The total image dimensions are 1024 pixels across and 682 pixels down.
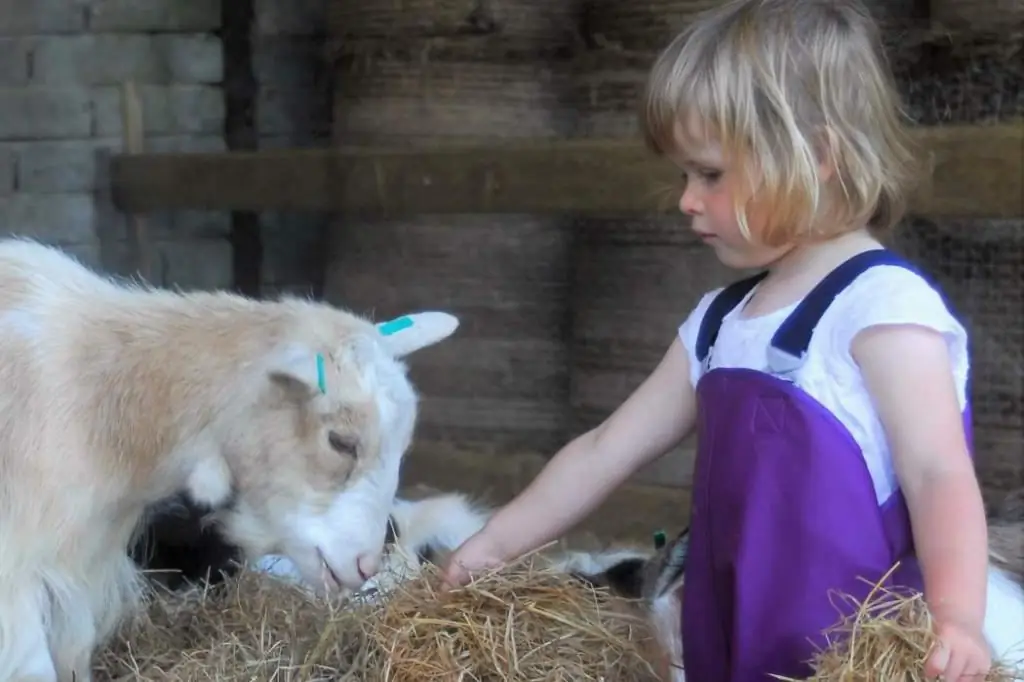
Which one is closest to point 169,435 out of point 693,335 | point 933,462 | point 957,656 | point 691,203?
point 693,335

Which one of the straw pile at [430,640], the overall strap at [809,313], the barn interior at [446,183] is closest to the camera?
the overall strap at [809,313]

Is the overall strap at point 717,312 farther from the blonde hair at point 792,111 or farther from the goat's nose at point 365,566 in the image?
the goat's nose at point 365,566

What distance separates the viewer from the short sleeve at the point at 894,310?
2168mm

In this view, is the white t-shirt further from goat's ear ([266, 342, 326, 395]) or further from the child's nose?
goat's ear ([266, 342, 326, 395])

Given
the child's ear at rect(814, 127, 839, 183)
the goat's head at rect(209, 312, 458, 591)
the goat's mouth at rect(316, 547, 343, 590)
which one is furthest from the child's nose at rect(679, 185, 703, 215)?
the goat's mouth at rect(316, 547, 343, 590)

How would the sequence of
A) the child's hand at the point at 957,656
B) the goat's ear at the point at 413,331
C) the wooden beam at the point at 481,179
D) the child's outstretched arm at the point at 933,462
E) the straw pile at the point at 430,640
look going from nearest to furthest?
the child's hand at the point at 957,656, the child's outstretched arm at the point at 933,462, the straw pile at the point at 430,640, the goat's ear at the point at 413,331, the wooden beam at the point at 481,179

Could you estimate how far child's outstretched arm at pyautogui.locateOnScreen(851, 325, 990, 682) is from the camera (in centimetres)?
202

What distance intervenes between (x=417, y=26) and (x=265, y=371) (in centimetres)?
245

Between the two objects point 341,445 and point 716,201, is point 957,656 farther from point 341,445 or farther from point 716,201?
point 341,445

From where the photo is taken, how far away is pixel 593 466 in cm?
263

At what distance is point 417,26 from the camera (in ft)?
17.0

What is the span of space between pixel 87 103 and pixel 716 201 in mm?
3185

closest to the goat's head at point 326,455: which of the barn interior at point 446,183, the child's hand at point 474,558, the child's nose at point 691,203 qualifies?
the child's hand at point 474,558

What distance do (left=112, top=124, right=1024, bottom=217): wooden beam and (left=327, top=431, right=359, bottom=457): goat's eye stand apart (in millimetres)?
904
